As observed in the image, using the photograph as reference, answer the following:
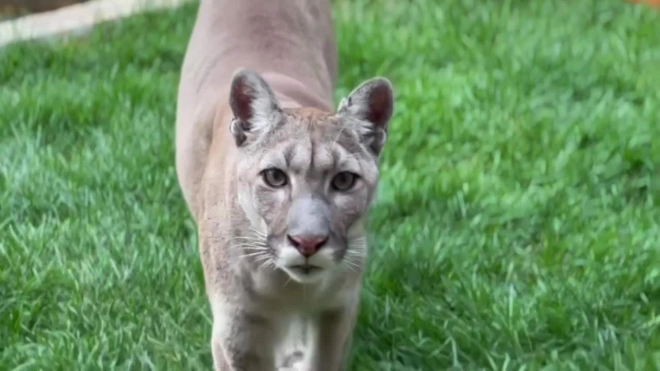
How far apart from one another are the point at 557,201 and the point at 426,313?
3.29 ft

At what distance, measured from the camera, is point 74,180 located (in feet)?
15.2

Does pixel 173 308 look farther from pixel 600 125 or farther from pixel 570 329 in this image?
pixel 600 125

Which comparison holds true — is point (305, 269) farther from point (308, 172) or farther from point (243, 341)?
point (243, 341)

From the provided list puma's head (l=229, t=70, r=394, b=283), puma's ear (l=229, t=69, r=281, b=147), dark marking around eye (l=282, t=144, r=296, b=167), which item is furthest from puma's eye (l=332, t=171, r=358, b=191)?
puma's ear (l=229, t=69, r=281, b=147)

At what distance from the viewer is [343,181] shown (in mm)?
2893

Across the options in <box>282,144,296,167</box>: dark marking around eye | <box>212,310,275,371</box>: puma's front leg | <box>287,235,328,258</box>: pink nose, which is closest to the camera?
<box>287,235,328,258</box>: pink nose

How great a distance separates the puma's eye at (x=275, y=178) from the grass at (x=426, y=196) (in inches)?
36.2

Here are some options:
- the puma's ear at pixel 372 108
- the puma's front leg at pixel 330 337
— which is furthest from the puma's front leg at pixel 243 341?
the puma's ear at pixel 372 108

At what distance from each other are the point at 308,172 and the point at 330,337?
589mm

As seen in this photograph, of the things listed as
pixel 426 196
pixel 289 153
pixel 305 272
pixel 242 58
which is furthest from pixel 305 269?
pixel 426 196


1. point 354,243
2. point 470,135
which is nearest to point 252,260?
point 354,243

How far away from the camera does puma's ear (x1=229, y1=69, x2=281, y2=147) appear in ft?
9.88

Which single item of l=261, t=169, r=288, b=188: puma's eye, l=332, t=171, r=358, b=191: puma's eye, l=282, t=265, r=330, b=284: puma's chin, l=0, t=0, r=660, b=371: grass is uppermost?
l=261, t=169, r=288, b=188: puma's eye

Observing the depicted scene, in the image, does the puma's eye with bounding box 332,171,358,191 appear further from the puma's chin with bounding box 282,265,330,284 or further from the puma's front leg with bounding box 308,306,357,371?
the puma's front leg with bounding box 308,306,357,371
